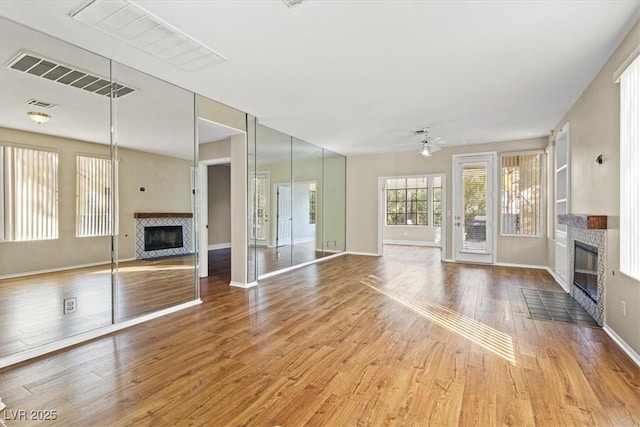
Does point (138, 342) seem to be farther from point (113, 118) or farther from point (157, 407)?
point (113, 118)

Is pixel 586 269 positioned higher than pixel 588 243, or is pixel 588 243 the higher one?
pixel 588 243

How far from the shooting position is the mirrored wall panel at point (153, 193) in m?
3.44

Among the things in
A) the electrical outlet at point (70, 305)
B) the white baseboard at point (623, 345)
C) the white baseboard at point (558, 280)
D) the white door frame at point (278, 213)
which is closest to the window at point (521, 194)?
the white baseboard at point (558, 280)

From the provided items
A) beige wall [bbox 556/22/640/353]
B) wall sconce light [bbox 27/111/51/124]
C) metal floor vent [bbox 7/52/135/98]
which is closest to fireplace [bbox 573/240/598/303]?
beige wall [bbox 556/22/640/353]

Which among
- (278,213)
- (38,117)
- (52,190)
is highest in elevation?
(38,117)

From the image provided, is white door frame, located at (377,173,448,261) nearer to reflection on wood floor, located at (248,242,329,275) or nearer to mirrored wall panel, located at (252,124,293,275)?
reflection on wood floor, located at (248,242,329,275)

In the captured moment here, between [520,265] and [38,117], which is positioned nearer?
[38,117]

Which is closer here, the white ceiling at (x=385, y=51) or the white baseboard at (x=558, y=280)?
the white ceiling at (x=385, y=51)

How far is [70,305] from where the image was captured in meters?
3.08

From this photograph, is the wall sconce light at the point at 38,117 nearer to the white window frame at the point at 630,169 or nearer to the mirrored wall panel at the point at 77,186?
the mirrored wall panel at the point at 77,186

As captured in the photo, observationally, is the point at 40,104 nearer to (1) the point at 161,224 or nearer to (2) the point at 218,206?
(1) the point at 161,224

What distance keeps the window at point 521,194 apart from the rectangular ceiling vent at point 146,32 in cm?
642

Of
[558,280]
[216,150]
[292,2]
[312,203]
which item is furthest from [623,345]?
[312,203]

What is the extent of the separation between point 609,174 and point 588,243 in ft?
3.54
